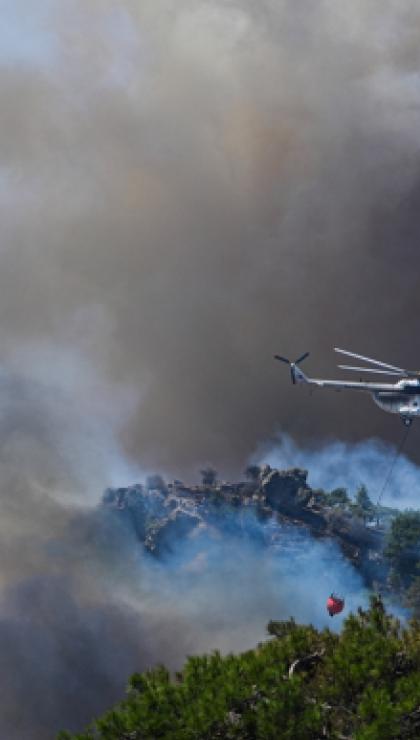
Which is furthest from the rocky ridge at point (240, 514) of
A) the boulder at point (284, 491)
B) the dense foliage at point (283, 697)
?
the dense foliage at point (283, 697)

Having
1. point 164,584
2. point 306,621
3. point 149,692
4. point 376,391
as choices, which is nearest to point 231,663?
point 149,692

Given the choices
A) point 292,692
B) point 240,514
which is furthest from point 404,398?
point 240,514

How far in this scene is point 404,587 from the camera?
186 m

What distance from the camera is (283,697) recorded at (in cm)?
4672

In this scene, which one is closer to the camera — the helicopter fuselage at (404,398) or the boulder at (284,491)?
the helicopter fuselage at (404,398)

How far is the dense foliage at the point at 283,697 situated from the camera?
46.0 metres

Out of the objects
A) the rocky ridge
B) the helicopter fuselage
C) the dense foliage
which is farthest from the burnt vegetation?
the rocky ridge

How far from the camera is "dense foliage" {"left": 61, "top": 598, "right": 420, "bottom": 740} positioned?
45969 mm

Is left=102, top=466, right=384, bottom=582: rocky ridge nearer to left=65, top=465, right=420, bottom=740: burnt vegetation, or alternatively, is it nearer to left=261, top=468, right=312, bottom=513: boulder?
left=261, top=468, right=312, bottom=513: boulder

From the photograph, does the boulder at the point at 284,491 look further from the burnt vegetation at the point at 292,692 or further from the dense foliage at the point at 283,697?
the dense foliage at the point at 283,697

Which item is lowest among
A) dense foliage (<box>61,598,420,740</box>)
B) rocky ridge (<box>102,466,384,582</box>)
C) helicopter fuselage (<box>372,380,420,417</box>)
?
dense foliage (<box>61,598,420,740</box>)

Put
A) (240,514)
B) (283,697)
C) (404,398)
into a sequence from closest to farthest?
(283,697) < (404,398) < (240,514)

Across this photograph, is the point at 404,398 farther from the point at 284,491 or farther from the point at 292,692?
the point at 284,491

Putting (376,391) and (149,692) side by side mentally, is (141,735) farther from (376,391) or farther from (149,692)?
(376,391)
